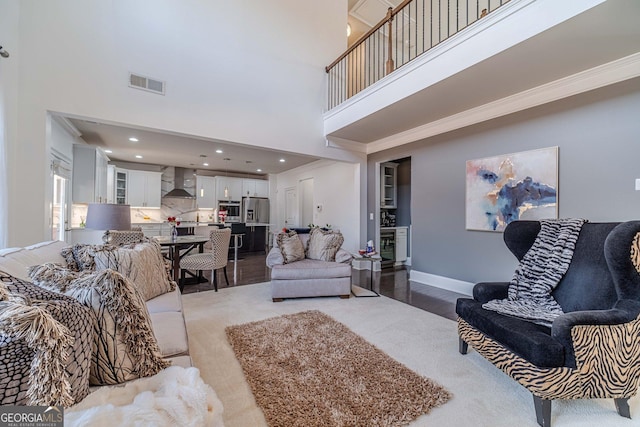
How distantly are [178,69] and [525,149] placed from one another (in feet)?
15.5

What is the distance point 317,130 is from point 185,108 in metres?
2.21

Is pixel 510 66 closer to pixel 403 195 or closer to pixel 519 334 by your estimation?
pixel 519 334

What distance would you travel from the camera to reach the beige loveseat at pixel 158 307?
1282 mm

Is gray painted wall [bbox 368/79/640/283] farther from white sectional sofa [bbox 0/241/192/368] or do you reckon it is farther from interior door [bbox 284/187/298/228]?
interior door [bbox 284/187/298/228]

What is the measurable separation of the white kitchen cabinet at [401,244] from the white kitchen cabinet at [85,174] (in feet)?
20.4

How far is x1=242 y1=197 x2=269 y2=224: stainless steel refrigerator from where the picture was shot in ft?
28.5

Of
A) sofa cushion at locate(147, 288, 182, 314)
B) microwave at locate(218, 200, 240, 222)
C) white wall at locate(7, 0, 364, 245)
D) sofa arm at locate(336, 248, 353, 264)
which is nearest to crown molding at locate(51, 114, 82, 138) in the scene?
white wall at locate(7, 0, 364, 245)

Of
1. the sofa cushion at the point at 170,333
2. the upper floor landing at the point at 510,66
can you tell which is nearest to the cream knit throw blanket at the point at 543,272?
the upper floor landing at the point at 510,66

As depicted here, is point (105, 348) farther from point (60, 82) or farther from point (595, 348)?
point (60, 82)

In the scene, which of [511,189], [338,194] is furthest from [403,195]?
[511,189]

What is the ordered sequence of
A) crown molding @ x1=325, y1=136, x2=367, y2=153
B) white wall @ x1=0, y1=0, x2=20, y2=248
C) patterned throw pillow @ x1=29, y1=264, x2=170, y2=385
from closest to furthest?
patterned throw pillow @ x1=29, y1=264, x2=170, y2=385 < white wall @ x1=0, y1=0, x2=20, y2=248 < crown molding @ x1=325, y1=136, x2=367, y2=153

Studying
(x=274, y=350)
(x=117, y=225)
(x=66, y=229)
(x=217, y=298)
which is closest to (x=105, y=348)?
(x=274, y=350)

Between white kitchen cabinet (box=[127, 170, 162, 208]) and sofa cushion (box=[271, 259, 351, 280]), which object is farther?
white kitchen cabinet (box=[127, 170, 162, 208])

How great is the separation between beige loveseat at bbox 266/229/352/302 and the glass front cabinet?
2662 mm
